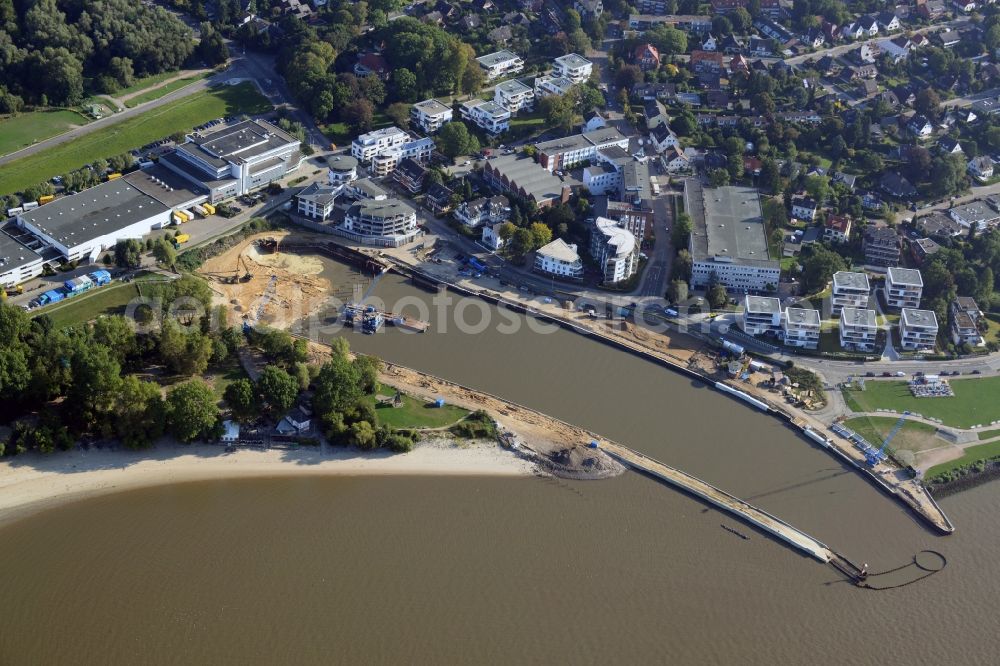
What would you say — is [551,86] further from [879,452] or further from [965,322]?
[879,452]

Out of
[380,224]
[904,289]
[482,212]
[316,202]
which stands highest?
[904,289]

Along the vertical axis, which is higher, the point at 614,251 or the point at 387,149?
the point at 614,251

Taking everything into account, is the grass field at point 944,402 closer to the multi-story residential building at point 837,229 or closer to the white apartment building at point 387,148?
the multi-story residential building at point 837,229

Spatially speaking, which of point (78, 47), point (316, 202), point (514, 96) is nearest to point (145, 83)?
point (78, 47)

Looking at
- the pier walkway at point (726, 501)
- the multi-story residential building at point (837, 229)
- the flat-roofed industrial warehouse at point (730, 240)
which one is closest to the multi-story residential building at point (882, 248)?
the multi-story residential building at point (837, 229)

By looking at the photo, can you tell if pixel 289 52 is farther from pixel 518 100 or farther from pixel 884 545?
pixel 884 545

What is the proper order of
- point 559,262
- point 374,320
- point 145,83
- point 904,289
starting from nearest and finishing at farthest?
point 374,320 → point 904,289 → point 559,262 → point 145,83
